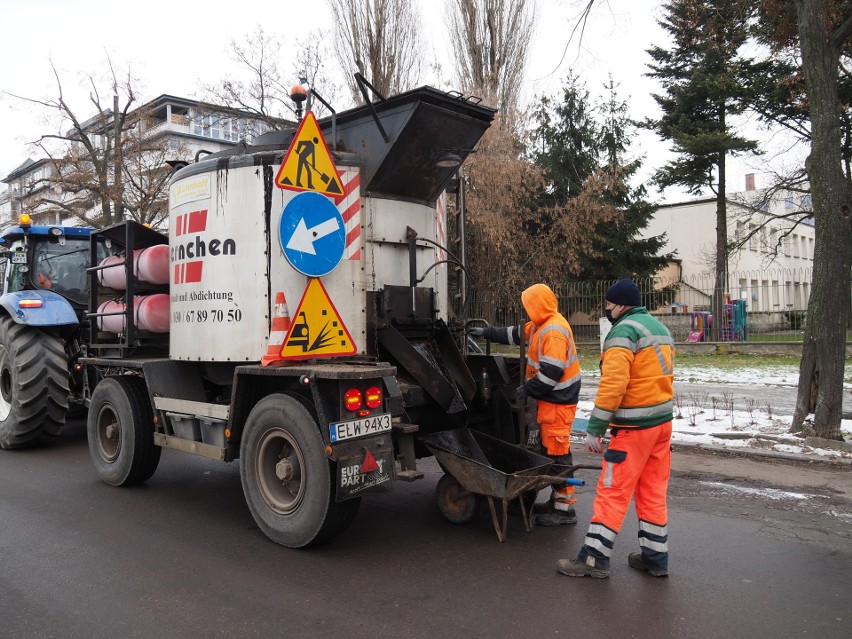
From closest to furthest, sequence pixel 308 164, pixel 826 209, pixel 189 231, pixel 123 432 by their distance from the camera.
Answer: pixel 308 164, pixel 189 231, pixel 123 432, pixel 826 209

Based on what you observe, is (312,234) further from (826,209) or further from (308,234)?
(826,209)

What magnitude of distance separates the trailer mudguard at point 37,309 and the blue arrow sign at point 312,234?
474 centimetres

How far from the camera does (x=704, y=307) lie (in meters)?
21.6

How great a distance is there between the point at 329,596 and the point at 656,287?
2211cm

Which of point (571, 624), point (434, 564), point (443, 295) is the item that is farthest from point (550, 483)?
point (443, 295)

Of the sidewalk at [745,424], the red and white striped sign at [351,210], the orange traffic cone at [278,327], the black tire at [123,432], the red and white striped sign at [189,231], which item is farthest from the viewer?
the sidewalk at [745,424]

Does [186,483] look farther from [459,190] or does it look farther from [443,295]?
[459,190]

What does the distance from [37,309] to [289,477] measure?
531 cm

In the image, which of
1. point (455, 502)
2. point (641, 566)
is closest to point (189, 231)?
point (455, 502)

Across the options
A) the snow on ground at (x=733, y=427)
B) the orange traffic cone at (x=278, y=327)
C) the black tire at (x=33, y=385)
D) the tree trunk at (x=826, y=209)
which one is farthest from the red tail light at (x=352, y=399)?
the tree trunk at (x=826, y=209)

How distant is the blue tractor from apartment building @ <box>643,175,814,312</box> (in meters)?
13.5

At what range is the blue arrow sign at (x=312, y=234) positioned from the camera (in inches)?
180

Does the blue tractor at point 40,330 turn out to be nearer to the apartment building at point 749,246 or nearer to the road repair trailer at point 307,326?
the road repair trailer at point 307,326

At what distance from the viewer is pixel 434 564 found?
4.25m
